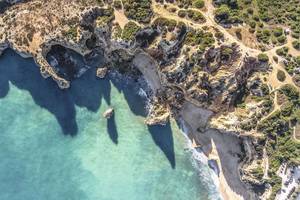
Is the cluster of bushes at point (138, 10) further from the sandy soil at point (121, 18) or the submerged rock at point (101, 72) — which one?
the submerged rock at point (101, 72)

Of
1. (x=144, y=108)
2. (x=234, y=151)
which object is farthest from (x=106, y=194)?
(x=234, y=151)

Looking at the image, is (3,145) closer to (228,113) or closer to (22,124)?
(22,124)

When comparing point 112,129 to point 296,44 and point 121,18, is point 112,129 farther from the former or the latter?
point 296,44

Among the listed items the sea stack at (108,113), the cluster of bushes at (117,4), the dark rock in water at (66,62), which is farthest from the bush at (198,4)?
the sea stack at (108,113)

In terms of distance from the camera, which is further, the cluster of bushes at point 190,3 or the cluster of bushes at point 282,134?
the cluster of bushes at point 282,134

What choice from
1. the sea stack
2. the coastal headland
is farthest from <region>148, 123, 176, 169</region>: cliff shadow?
the sea stack

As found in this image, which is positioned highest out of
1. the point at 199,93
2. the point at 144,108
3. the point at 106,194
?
the point at 199,93

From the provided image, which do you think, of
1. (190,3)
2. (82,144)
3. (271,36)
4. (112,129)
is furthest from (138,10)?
(82,144)

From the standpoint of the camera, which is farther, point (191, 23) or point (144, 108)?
point (144, 108)
